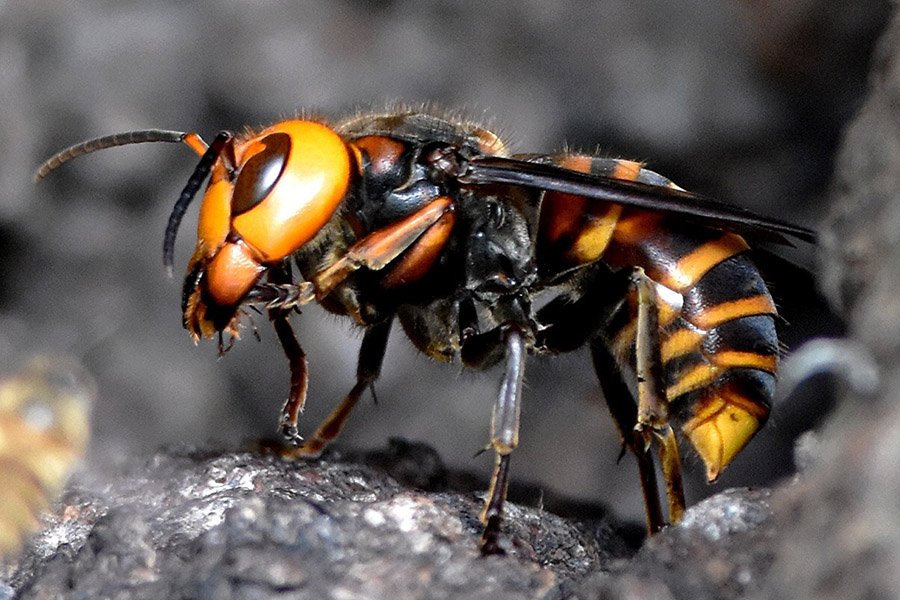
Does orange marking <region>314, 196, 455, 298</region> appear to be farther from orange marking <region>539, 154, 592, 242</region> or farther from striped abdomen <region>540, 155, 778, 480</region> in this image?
striped abdomen <region>540, 155, 778, 480</region>

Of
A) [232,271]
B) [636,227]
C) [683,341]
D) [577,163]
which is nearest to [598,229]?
[636,227]

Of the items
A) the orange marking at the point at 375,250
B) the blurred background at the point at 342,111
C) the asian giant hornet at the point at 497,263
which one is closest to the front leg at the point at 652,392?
the asian giant hornet at the point at 497,263

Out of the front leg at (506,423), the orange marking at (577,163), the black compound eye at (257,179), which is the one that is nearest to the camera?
the front leg at (506,423)

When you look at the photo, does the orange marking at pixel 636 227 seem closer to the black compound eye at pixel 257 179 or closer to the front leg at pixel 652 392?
the front leg at pixel 652 392

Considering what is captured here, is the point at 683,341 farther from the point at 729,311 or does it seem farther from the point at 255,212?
the point at 255,212

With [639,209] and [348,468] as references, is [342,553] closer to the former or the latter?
[348,468]

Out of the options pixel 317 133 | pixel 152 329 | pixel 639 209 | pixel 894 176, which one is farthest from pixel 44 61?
pixel 894 176

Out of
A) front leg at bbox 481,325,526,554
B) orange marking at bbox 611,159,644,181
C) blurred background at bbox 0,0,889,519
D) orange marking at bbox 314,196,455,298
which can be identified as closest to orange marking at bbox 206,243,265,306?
orange marking at bbox 314,196,455,298
